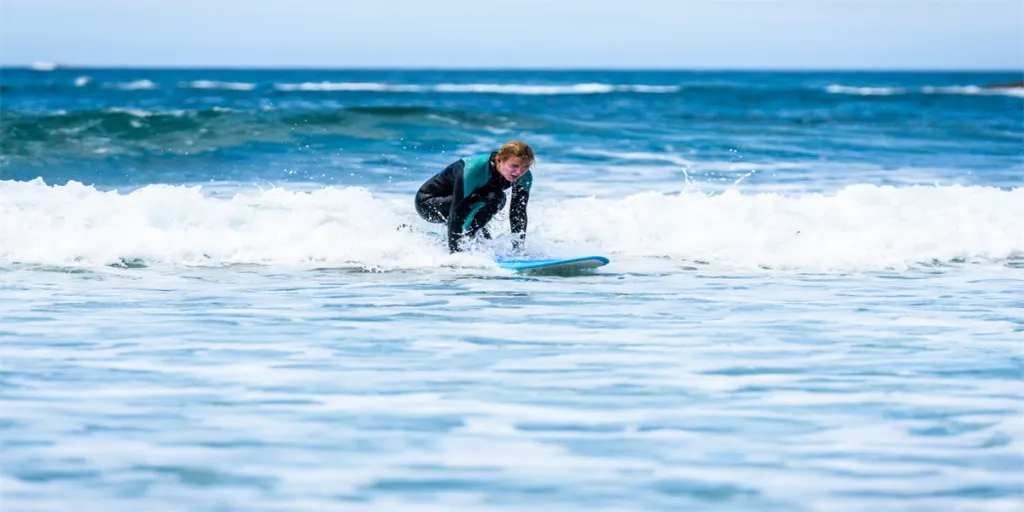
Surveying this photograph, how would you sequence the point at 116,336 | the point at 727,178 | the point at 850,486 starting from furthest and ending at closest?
1. the point at 727,178
2. the point at 116,336
3. the point at 850,486

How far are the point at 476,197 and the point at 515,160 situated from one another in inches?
28.8

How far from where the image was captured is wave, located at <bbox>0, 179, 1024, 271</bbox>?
30.1ft

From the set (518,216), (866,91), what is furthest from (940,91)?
(518,216)

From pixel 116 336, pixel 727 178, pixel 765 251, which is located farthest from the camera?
pixel 727 178

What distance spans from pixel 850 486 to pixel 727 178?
42.6 ft

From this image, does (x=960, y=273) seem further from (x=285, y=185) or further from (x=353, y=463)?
(x=285, y=185)

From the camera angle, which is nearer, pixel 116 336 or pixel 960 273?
pixel 116 336

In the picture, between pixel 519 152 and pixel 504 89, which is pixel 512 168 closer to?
pixel 519 152

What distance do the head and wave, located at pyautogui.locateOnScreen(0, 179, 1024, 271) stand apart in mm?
822

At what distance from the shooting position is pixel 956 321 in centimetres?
673

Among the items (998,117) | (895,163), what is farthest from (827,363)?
(998,117)

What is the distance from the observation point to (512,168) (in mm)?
8078

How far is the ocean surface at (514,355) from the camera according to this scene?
160 inches

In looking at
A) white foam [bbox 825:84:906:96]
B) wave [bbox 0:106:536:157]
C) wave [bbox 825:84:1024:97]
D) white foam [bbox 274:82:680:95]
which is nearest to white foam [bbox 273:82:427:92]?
white foam [bbox 274:82:680:95]
